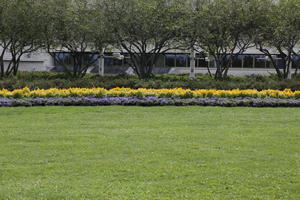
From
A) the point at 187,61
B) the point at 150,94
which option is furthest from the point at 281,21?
the point at 187,61

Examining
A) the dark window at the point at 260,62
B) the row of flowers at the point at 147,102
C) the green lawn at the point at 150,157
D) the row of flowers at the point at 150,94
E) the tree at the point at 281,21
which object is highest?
the tree at the point at 281,21

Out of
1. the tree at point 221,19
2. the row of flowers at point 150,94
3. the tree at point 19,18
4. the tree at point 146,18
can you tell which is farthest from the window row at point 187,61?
the row of flowers at point 150,94

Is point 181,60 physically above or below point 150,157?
above

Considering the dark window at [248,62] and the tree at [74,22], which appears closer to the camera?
the tree at [74,22]

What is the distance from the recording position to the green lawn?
5.87 metres

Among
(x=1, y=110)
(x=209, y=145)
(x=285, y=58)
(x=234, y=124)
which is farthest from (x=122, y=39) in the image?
(x=209, y=145)

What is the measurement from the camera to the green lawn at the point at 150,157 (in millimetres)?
5867

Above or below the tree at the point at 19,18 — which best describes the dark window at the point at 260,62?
below

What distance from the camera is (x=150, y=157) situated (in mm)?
7496

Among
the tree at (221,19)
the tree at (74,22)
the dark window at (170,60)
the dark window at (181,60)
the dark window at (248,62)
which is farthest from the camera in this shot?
the dark window at (170,60)

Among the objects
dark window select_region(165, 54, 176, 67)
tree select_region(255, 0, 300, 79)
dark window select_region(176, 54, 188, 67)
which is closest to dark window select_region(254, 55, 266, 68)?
dark window select_region(176, 54, 188, 67)

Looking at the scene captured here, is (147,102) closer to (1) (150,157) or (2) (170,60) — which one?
(1) (150,157)

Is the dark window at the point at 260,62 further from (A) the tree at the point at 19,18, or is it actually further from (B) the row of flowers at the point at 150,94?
(B) the row of flowers at the point at 150,94

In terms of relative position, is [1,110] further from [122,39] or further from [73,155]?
[122,39]
